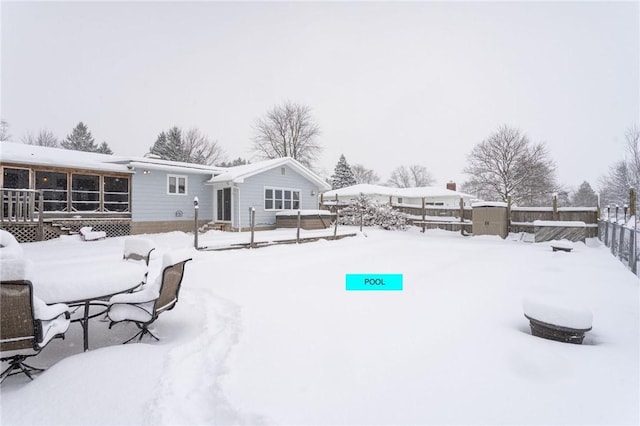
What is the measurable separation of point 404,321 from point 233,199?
13143 millimetres

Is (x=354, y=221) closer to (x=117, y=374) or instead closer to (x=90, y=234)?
(x=90, y=234)

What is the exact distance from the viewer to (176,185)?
15.4 meters

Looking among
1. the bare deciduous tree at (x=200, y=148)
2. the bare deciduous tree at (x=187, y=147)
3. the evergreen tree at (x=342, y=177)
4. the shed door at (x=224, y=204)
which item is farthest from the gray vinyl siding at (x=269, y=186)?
the bare deciduous tree at (x=200, y=148)

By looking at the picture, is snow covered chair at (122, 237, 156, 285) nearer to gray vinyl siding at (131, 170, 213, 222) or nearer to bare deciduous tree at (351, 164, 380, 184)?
gray vinyl siding at (131, 170, 213, 222)

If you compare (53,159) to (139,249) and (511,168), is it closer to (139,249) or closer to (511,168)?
(139,249)

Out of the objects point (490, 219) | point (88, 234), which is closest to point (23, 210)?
point (88, 234)

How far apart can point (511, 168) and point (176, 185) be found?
1117 inches

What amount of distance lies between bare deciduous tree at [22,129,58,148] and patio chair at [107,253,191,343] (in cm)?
5035

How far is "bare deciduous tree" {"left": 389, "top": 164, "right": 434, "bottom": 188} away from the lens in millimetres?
64125

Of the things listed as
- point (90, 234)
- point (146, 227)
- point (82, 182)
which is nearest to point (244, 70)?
point (82, 182)

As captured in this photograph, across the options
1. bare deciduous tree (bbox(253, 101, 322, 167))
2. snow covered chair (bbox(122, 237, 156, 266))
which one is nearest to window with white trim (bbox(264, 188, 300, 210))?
snow covered chair (bbox(122, 237, 156, 266))

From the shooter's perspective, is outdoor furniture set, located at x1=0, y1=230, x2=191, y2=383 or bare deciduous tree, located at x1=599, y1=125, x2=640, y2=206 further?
bare deciduous tree, located at x1=599, y1=125, x2=640, y2=206

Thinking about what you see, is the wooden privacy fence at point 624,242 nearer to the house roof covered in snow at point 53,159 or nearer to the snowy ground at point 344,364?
the snowy ground at point 344,364

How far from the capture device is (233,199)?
1574cm
